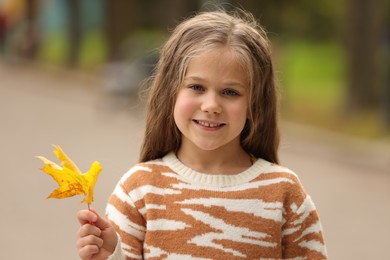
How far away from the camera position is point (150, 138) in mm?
2791

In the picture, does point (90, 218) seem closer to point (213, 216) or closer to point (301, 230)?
point (213, 216)

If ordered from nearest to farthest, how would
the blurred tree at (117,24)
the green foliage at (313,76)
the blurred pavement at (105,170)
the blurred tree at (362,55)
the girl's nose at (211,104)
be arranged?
the girl's nose at (211,104) → the blurred pavement at (105,170) → the blurred tree at (362,55) → the green foliage at (313,76) → the blurred tree at (117,24)

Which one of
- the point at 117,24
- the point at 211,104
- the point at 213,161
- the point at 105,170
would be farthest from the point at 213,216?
the point at 117,24

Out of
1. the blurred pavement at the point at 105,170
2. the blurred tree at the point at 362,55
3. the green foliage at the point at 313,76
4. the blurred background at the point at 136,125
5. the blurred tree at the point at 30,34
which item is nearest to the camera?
the blurred pavement at the point at 105,170

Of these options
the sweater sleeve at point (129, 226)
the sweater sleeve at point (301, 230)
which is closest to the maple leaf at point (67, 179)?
the sweater sleeve at point (129, 226)

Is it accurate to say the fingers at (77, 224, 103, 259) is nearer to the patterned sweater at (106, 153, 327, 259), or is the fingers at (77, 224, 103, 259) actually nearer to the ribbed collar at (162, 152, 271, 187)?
the patterned sweater at (106, 153, 327, 259)

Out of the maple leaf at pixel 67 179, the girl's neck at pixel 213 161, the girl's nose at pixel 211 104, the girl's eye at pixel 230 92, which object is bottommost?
the maple leaf at pixel 67 179

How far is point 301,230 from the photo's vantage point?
261cm

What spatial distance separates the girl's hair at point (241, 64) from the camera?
2633mm

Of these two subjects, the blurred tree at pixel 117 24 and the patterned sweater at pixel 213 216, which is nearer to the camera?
the patterned sweater at pixel 213 216

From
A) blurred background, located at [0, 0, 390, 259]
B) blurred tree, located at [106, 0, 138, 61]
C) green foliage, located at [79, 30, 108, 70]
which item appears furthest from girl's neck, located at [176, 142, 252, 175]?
green foliage, located at [79, 30, 108, 70]

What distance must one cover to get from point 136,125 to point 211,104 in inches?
447

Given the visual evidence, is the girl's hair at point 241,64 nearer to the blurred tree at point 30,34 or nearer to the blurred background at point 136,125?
the blurred background at point 136,125

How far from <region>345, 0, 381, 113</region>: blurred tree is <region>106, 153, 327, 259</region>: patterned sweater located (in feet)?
36.7
